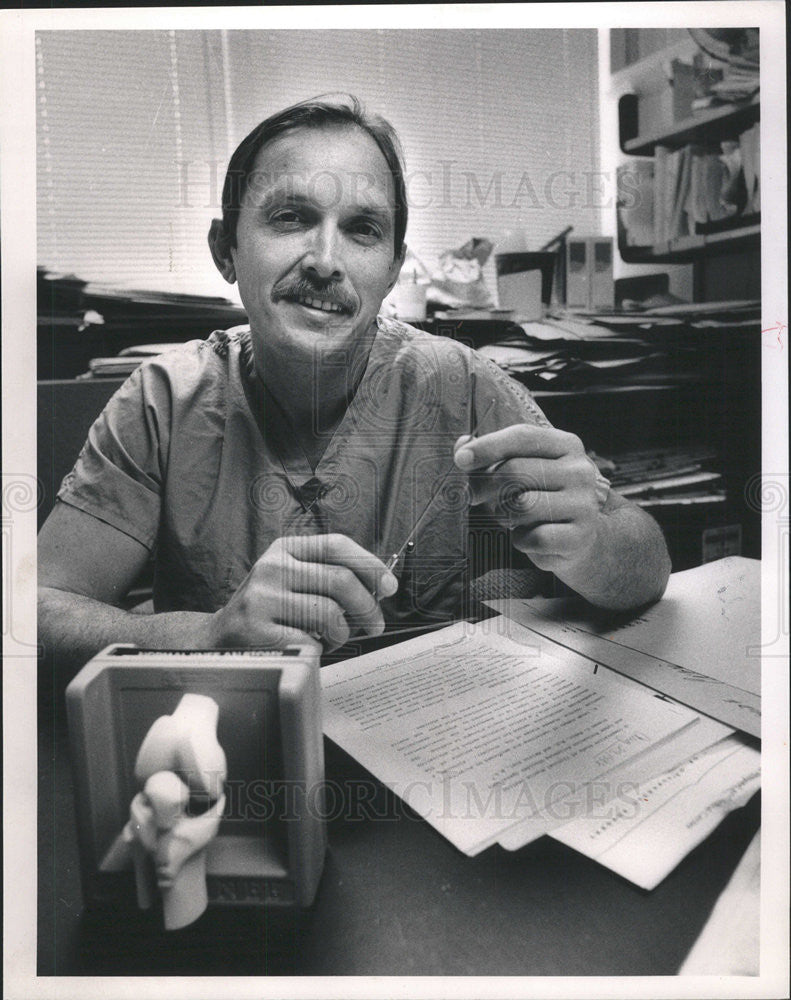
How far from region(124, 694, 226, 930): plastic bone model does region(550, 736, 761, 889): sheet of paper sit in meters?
0.29

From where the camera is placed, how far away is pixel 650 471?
811 mm

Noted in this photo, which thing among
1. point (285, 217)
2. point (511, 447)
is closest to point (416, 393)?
point (511, 447)

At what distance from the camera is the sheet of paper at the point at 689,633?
74cm

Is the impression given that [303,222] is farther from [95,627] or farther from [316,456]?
[95,627]

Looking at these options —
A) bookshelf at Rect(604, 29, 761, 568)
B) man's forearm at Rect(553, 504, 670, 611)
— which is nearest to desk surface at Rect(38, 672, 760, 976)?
man's forearm at Rect(553, 504, 670, 611)

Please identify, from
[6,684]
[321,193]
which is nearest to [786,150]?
[321,193]

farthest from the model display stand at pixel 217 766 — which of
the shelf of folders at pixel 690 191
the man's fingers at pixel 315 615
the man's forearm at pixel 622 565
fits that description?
the shelf of folders at pixel 690 191

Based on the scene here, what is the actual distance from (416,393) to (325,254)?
18cm

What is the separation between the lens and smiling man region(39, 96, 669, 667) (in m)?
0.76

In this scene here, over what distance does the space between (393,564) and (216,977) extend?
1.41ft

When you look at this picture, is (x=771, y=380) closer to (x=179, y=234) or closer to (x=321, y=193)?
(x=321, y=193)

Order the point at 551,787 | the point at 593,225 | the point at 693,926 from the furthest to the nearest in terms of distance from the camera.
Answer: the point at 593,225 < the point at 551,787 < the point at 693,926

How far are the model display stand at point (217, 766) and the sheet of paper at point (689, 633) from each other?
318 mm

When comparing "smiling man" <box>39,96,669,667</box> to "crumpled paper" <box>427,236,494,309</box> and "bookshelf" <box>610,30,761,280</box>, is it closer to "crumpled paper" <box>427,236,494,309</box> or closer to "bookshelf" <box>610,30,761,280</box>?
"crumpled paper" <box>427,236,494,309</box>
